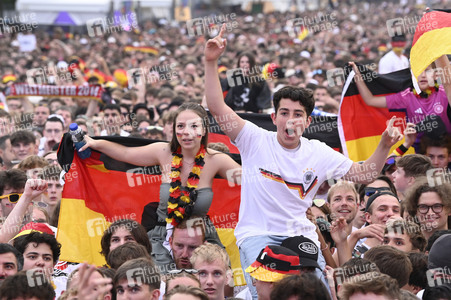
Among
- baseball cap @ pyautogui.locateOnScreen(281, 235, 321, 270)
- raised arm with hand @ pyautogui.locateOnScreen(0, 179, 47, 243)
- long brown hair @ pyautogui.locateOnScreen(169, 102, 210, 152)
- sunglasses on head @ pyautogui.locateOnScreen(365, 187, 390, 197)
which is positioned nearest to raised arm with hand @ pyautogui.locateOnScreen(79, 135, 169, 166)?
long brown hair @ pyautogui.locateOnScreen(169, 102, 210, 152)

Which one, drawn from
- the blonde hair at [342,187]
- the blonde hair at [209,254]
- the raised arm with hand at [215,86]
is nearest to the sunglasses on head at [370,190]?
the blonde hair at [342,187]

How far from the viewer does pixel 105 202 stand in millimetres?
7789

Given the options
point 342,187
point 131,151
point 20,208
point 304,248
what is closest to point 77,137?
point 131,151

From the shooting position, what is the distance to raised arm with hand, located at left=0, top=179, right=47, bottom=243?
22.0 ft

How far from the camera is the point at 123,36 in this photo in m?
35.2

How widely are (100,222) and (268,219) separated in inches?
87.3

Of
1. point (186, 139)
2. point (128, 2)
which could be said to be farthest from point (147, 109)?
point (128, 2)

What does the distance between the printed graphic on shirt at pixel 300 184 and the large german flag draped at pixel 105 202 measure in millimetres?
1432

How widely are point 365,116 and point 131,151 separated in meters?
3.51

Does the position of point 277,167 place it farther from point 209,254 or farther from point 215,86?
point 209,254

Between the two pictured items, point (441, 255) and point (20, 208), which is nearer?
point (441, 255)

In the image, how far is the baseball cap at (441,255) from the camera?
18.1 ft

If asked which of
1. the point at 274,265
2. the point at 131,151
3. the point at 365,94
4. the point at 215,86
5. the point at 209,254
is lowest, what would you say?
the point at 274,265

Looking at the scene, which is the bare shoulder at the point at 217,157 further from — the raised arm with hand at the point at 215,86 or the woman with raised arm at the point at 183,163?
the raised arm with hand at the point at 215,86
